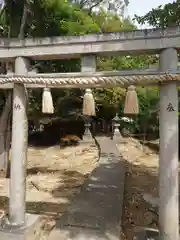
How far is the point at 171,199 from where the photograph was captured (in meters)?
4.09

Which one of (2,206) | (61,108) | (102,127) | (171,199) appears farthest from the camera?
(102,127)

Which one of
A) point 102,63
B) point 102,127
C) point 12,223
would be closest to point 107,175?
point 12,223

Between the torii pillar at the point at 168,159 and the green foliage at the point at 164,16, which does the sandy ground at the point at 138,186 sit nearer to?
the torii pillar at the point at 168,159

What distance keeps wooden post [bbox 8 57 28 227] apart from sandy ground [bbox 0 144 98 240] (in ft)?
2.45

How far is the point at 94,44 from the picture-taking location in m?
4.34

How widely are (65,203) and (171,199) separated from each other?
3953 millimetres

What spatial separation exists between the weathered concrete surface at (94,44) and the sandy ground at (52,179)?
3.42m

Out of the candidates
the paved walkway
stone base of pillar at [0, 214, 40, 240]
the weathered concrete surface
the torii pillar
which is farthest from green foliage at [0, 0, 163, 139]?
stone base of pillar at [0, 214, 40, 240]

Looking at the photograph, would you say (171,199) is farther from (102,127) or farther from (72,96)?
(102,127)

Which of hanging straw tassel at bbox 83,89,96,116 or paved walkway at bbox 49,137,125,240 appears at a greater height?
hanging straw tassel at bbox 83,89,96,116

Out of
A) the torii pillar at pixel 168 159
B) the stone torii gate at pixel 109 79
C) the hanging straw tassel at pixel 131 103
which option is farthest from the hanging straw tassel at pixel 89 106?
the torii pillar at pixel 168 159

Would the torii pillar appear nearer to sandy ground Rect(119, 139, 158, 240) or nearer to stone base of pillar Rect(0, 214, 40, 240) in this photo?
sandy ground Rect(119, 139, 158, 240)

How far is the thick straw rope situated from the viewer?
4.00m

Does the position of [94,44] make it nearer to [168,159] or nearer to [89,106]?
[89,106]
